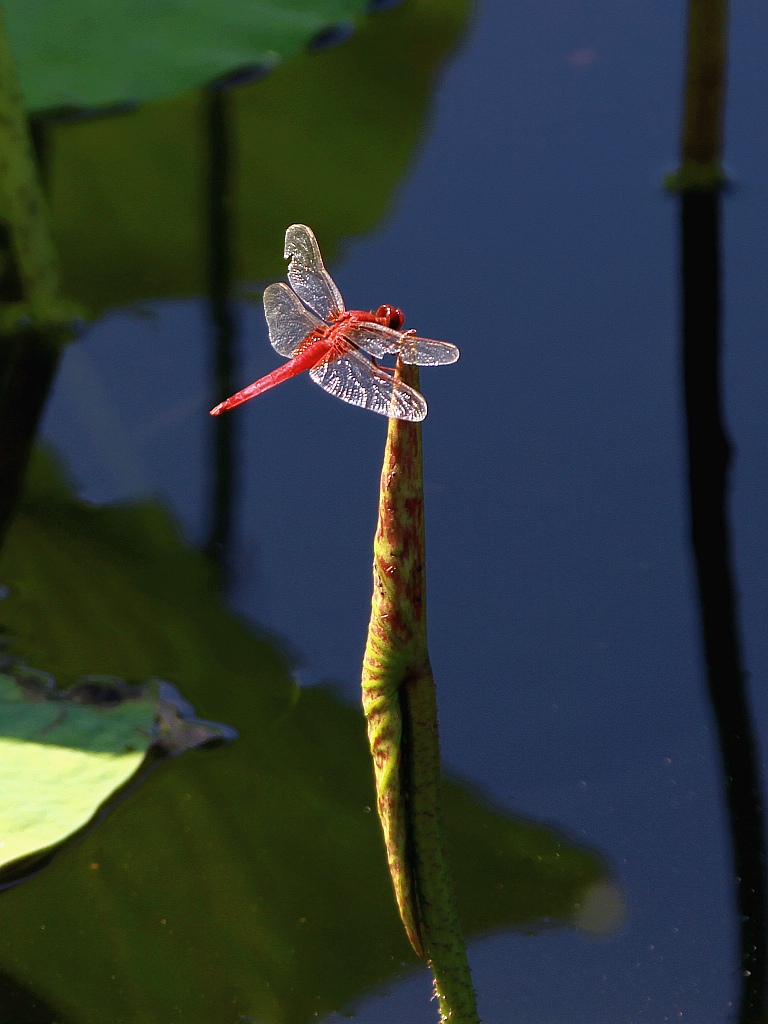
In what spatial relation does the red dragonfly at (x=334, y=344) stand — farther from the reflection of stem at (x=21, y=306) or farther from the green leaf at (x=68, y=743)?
the reflection of stem at (x=21, y=306)

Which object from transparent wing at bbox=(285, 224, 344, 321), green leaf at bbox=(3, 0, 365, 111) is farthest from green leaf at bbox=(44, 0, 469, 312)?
transparent wing at bbox=(285, 224, 344, 321)

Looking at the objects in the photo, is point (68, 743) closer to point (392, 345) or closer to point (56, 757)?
point (56, 757)

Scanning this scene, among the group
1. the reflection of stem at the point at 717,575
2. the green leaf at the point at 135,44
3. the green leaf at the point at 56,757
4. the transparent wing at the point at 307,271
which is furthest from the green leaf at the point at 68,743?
the green leaf at the point at 135,44

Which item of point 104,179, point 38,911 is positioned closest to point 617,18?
point 104,179

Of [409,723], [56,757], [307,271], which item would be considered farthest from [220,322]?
[409,723]

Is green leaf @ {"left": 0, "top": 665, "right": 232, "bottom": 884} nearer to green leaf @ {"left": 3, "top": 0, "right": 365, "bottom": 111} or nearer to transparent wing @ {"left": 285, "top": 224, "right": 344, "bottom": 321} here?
transparent wing @ {"left": 285, "top": 224, "right": 344, "bottom": 321}

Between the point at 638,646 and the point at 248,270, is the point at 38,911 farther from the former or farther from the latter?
the point at 248,270
